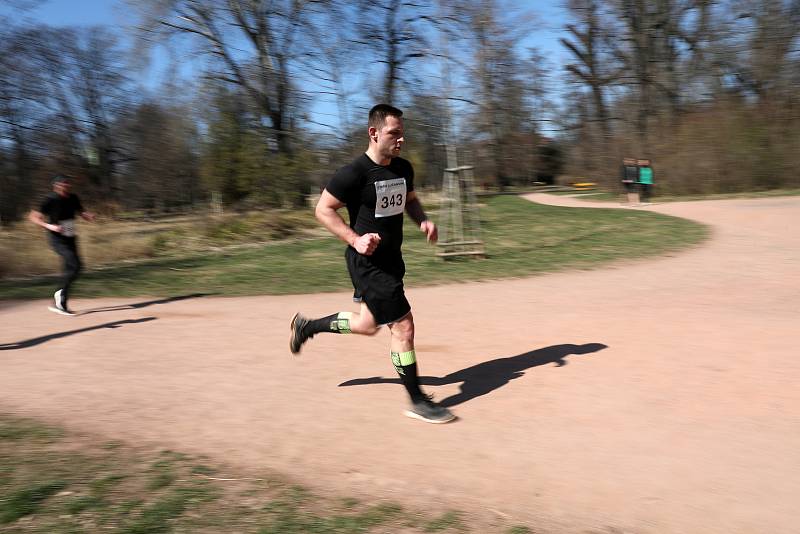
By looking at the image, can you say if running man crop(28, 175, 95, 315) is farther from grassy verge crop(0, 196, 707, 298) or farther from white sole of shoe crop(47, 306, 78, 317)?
grassy verge crop(0, 196, 707, 298)

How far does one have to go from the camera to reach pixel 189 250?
18.4 metres

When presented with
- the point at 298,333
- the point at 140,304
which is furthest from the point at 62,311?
the point at 298,333

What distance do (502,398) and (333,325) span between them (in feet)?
4.49

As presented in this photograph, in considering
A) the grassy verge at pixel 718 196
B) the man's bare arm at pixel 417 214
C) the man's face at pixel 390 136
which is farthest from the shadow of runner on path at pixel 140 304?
the grassy verge at pixel 718 196

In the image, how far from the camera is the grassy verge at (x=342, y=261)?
10992 mm

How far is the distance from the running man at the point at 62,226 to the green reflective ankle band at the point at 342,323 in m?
5.39

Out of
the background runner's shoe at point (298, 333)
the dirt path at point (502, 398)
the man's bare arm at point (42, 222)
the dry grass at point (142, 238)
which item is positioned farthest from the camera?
the dry grass at point (142, 238)

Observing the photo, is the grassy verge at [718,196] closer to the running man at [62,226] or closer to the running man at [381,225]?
the running man at [62,226]

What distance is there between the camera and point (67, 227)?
8.92m

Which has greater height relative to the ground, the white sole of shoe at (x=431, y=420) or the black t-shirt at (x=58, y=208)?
the black t-shirt at (x=58, y=208)

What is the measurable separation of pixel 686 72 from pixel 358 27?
17.2 meters

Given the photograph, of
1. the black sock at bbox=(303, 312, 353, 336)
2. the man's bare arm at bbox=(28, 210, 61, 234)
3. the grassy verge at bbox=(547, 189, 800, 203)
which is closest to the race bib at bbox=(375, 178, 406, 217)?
the black sock at bbox=(303, 312, 353, 336)

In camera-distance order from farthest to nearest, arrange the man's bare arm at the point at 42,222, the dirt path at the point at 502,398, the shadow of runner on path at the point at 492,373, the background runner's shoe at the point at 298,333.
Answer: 1. the man's bare arm at the point at 42,222
2. the background runner's shoe at the point at 298,333
3. the shadow of runner on path at the point at 492,373
4. the dirt path at the point at 502,398

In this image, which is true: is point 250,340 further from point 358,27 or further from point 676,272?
point 358,27
